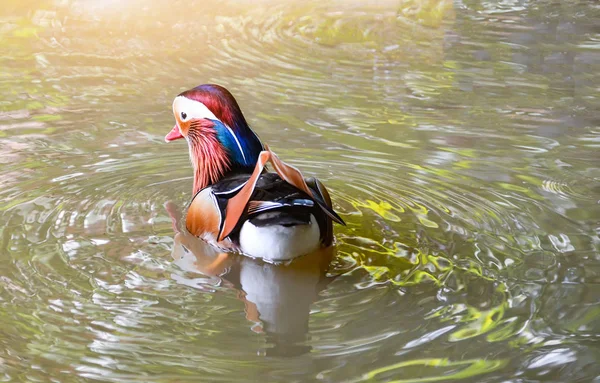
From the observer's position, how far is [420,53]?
8070 mm

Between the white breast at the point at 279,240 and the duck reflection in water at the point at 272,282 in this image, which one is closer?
the duck reflection in water at the point at 272,282

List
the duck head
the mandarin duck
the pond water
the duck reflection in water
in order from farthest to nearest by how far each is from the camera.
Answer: the duck head → the mandarin duck → the duck reflection in water → the pond water

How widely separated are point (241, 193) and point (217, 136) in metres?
0.66

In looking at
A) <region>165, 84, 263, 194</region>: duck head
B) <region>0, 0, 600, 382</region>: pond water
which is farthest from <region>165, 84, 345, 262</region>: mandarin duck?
<region>0, 0, 600, 382</region>: pond water

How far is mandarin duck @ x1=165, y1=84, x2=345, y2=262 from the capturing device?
12.9ft

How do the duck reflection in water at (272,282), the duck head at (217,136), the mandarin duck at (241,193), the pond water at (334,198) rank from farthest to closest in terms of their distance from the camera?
the duck head at (217,136) < the mandarin duck at (241,193) < the duck reflection in water at (272,282) < the pond water at (334,198)

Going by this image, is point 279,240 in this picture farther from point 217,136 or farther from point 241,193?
point 217,136

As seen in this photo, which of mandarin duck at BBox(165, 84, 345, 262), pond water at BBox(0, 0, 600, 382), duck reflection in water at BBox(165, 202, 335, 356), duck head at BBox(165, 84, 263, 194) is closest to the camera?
pond water at BBox(0, 0, 600, 382)

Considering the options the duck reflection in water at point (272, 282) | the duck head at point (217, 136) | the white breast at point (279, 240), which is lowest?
the duck reflection in water at point (272, 282)

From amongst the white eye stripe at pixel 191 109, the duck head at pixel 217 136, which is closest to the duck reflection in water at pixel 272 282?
the duck head at pixel 217 136

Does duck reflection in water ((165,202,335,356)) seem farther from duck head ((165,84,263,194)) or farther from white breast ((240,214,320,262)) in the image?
duck head ((165,84,263,194))

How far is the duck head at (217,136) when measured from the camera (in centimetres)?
454

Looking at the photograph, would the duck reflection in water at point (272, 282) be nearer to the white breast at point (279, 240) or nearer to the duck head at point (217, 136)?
the white breast at point (279, 240)

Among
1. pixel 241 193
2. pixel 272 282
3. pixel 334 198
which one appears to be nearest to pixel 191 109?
pixel 241 193
